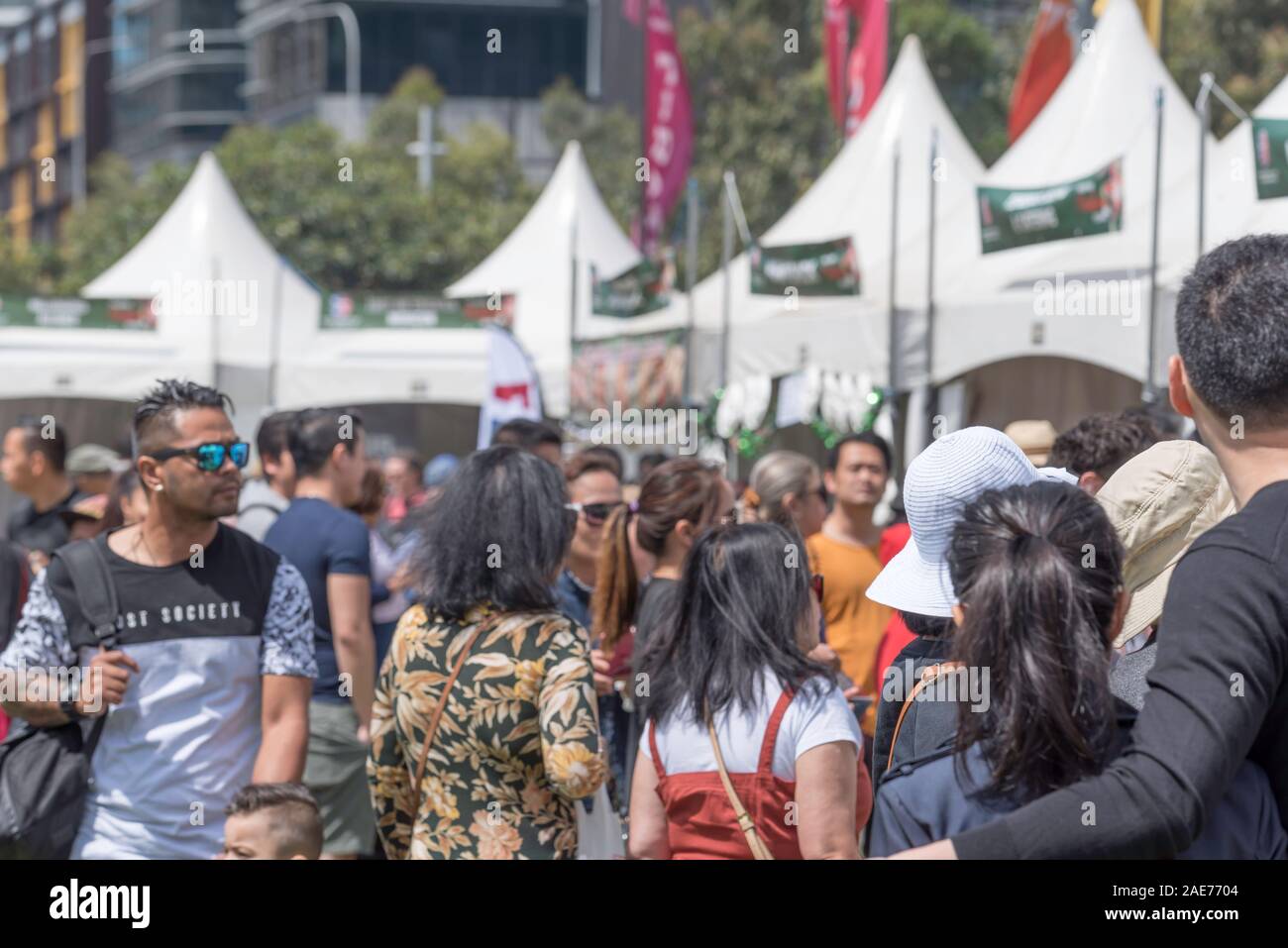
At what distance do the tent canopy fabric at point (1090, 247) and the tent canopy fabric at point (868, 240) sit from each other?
0.37 metres

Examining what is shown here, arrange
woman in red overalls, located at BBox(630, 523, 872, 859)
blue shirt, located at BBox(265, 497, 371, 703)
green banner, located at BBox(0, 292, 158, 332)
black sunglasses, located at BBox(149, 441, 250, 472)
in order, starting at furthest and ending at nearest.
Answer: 1. green banner, located at BBox(0, 292, 158, 332)
2. blue shirt, located at BBox(265, 497, 371, 703)
3. black sunglasses, located at BBox(149, 441, 250, 472)
4. woman in red overalls, located at BBox(630, 523, 872, 859)

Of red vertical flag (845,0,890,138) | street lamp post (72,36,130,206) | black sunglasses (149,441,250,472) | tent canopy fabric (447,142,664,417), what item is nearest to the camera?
black sunglasses (149,441,250,472)

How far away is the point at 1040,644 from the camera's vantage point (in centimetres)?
193

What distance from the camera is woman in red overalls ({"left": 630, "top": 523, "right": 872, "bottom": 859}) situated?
3164 mm

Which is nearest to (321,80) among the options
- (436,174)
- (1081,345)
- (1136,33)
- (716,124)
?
(436,174)

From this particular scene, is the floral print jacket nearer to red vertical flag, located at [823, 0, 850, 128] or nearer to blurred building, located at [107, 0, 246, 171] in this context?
red vertical flag, located at [823, 0, 850, 128]

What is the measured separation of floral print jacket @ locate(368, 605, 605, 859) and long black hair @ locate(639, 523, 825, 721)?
0.19 meters

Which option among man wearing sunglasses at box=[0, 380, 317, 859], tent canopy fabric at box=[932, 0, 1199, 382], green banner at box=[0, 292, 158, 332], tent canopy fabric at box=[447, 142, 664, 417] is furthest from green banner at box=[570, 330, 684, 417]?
man wearing sunglasses at box=[0, 380, 317, 859]

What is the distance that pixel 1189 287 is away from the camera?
202cm

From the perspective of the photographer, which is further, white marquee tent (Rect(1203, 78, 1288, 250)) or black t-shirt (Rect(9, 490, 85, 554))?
white marquee tent (Rect(1203, 78, 1288, 250))

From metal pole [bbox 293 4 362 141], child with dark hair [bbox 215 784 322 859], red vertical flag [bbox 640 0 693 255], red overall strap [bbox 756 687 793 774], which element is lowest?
child with dark hair [bbox 215 784 322 859]

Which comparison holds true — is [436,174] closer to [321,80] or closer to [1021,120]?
[321,80]

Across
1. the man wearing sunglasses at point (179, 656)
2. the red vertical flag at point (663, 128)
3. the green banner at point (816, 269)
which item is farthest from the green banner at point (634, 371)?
the man wearing sunglasses at point (179, 656)

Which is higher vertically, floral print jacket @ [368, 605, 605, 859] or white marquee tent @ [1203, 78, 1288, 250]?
white marquee tent @ [1203, 78, 1288, 250]
